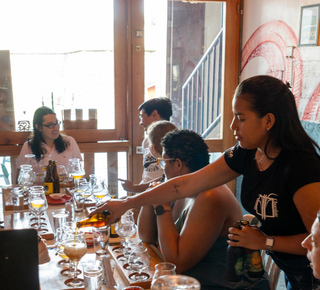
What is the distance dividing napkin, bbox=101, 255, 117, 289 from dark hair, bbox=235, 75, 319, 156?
81 cm

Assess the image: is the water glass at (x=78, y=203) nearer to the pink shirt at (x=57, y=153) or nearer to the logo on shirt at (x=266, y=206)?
the logo on shirt at (x=266, y=206)

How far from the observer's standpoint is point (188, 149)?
2.13 m

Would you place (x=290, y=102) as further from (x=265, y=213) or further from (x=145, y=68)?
(x=145, y=68)

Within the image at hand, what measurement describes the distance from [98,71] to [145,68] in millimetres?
476

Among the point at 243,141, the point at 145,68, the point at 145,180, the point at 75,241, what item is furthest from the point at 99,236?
the point at 145,68

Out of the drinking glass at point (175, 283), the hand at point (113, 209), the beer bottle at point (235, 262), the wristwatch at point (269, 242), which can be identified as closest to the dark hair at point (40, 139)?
the hand at point (113, 209)

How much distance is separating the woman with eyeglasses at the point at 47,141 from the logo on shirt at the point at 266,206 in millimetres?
2447

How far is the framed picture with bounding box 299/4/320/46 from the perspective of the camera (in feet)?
10.6

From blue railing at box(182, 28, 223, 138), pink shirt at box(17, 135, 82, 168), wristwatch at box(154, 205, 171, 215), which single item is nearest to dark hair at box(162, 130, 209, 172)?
wristwatch at box(154, 205, 171, 215)

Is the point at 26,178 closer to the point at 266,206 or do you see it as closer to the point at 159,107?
the point at 159,107

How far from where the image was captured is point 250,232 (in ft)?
5.43

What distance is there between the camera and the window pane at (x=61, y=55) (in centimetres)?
405

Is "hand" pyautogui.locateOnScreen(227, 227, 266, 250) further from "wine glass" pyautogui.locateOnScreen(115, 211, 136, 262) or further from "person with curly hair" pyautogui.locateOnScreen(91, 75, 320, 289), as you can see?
"wine glass" pyautogui.locateOnScreen(115, 211, 136, 262)

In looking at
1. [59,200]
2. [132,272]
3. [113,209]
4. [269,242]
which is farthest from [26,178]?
[269,242]
